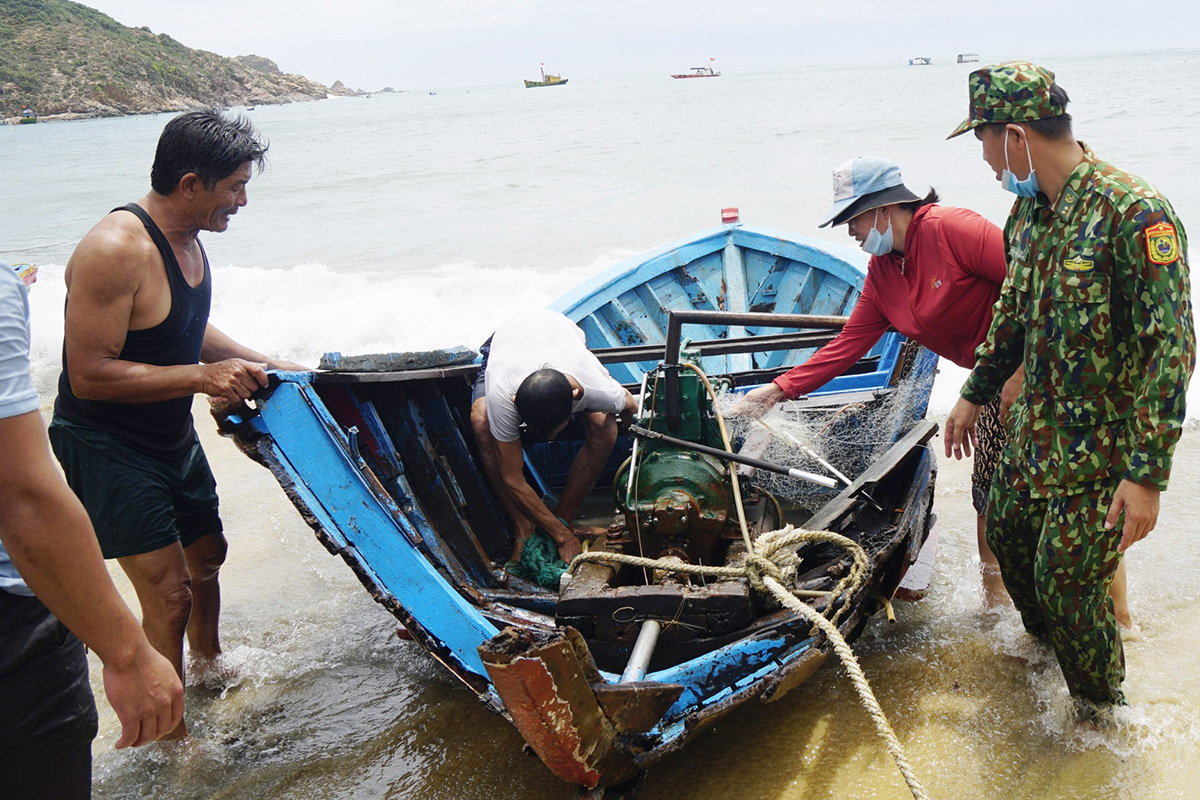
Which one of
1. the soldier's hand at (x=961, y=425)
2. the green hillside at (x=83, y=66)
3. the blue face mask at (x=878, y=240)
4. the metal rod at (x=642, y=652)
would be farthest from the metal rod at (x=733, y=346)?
the green hillside at (x=83, y=66)

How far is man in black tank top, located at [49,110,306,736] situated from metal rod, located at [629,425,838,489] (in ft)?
4.62

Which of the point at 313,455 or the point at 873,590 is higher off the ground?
the point at 313,455

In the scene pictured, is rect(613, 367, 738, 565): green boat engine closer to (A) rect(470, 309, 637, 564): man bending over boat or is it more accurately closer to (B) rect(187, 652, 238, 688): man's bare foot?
(A) rect(470, 309, 637, 564): man bending over boat

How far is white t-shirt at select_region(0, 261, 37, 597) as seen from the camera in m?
1.35

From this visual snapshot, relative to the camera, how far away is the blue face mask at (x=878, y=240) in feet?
11.4

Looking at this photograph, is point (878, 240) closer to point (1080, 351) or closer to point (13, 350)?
point (1080, 351)

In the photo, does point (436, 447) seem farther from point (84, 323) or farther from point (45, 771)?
point (45, 771)

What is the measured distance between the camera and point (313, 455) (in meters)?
3.00

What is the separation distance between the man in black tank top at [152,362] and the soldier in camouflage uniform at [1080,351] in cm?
235

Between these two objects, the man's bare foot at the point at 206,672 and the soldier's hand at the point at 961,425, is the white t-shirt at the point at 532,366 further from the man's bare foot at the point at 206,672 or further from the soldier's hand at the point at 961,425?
the man's bare foot at the point at 206,672

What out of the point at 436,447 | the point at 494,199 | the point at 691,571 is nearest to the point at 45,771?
the point at 691,571

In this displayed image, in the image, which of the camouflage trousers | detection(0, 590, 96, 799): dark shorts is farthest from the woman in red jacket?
detection(0, 590, 96, 799): dark shorts

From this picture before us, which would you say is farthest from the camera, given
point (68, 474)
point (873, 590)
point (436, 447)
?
point (436, 447)

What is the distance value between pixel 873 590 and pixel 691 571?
0.90 m
